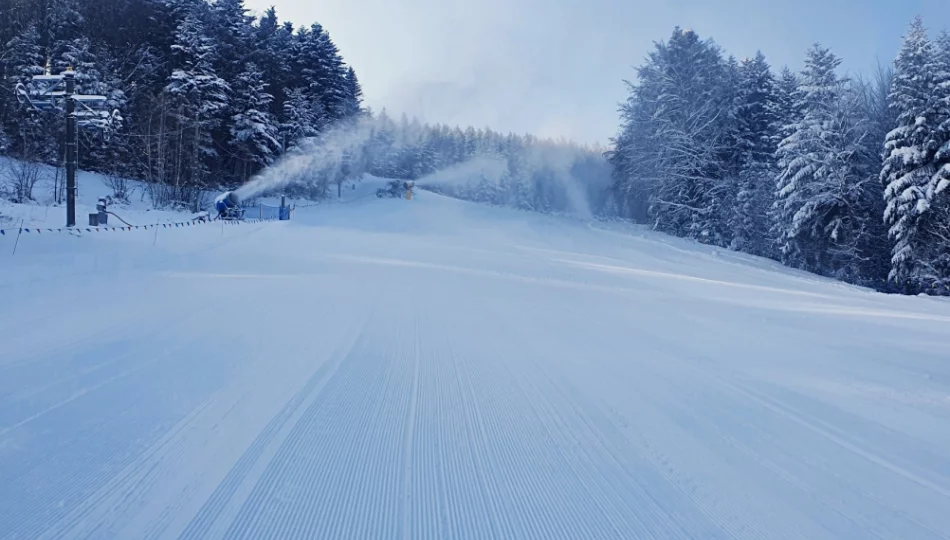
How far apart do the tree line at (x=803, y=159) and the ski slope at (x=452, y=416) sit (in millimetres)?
16945

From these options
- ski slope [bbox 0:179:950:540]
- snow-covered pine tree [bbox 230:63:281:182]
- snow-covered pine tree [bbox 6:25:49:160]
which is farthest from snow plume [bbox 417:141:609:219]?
ski slope [bbox 0:179:950:540]

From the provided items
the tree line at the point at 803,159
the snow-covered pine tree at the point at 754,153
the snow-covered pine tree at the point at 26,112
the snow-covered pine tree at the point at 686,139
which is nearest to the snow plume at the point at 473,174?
the tree line at the point at 803,159

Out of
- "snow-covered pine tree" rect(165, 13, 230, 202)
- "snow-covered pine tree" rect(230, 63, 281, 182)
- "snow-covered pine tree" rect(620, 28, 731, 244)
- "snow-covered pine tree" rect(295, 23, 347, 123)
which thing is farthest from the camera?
"snow-covered pine tree" rect(295, 23, 347, 123)

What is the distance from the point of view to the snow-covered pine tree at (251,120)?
38.4 m

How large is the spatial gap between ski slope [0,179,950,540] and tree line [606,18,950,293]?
16945 mm

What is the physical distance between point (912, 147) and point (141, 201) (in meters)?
34.9

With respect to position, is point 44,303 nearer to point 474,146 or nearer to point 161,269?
point 161,269

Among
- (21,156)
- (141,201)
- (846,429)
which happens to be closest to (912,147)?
(846,429)

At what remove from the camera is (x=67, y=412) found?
343 cm

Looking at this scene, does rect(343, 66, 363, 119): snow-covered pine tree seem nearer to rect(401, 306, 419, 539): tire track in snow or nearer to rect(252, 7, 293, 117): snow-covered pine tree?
rect(252, 7, 293, 117): snow-covered pine tree

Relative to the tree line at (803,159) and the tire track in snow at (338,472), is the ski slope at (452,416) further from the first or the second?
the tree line at (803,159)

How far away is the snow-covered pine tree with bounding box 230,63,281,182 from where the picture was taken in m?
38.4

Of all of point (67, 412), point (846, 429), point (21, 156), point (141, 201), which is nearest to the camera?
point (67, 412)

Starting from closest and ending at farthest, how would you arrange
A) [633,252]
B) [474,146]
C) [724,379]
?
[724,379] → [633,252] → [474,146]
